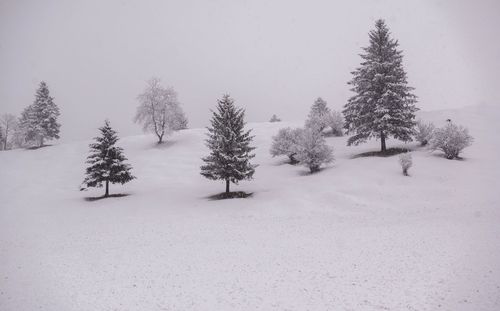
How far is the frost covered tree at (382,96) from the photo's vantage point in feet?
90.2

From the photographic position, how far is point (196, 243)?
13758 mm

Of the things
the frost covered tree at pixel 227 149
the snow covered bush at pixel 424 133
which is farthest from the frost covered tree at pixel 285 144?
the snow covered bush at pixel 424 133

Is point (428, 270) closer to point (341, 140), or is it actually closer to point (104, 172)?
point (104, 172)

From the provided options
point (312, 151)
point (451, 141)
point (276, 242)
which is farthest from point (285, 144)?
point (276, 242)

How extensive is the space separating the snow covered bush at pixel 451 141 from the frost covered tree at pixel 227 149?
15.3 m

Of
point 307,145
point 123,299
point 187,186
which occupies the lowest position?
point 123,299

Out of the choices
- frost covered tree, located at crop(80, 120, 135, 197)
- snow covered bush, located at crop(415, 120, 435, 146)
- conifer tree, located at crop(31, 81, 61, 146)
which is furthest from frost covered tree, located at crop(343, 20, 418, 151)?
conifer tree, located at crop(31, 81, 61, 146)

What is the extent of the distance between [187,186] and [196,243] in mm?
14337

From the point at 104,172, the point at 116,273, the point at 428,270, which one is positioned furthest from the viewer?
the point at 104,172

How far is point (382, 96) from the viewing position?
27.5m

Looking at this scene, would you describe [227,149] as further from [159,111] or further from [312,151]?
[159,111]

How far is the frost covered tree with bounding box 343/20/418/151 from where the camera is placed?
27484 millimetres

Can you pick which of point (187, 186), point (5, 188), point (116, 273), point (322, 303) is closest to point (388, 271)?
point (322, 303)

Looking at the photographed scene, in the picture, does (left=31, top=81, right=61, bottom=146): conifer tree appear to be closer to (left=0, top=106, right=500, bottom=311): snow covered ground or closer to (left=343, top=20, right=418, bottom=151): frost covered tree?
(left=0, top=106, right=500, bottom=311): snow covered ground
